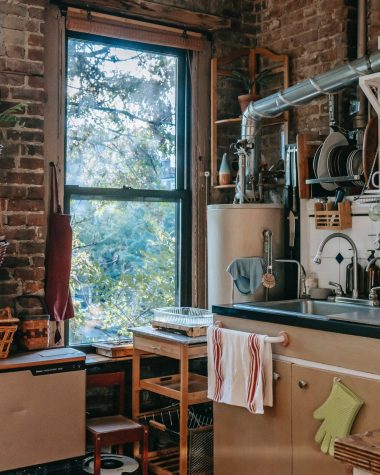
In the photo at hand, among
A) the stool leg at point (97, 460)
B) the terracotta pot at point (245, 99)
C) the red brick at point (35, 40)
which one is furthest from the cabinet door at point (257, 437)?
the red brick at point (35, 40)

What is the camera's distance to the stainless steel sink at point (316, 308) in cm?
317

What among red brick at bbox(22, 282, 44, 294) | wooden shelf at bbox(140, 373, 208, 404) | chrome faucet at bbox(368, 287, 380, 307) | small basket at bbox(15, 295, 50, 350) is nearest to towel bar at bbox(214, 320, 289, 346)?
chrome faucet at bbox(368, 287, 380, 307)

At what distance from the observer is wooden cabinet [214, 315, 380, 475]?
2865mm

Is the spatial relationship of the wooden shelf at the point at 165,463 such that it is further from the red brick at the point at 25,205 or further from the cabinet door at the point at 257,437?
the red brick at the point at 25,205

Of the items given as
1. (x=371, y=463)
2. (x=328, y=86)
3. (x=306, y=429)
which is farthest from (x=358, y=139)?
(x=371, y=463)

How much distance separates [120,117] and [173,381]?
1.67 meters

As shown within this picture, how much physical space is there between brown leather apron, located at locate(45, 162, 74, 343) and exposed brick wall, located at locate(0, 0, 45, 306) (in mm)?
74

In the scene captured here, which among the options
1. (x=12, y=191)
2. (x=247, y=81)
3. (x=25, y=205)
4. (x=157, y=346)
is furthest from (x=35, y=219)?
(x=247, y=81)

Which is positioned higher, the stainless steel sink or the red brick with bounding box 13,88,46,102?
the red brick with bounding box 13,88,46,102

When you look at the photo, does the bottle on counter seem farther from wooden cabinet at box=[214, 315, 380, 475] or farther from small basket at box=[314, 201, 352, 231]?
wooden cabinet at box=[214, 315, 380, 475]

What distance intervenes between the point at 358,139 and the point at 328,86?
34 cm

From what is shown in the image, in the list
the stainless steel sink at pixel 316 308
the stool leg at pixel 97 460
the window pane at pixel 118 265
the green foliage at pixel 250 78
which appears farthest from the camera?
the green foliage at pixel 250 78

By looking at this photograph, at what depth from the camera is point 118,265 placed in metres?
4.36

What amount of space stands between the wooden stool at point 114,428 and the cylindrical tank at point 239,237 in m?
0.77
